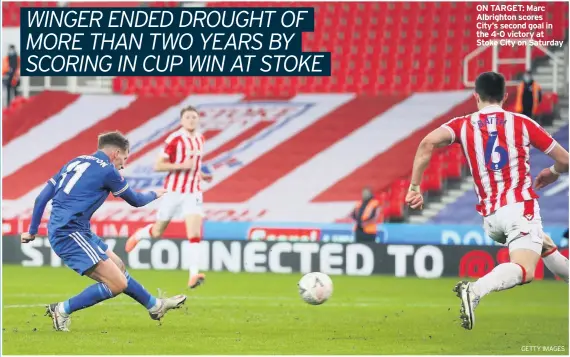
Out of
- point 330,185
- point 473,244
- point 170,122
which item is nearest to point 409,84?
point 330,185

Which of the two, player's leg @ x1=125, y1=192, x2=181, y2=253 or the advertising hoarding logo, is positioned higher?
the advertising hoarding logo

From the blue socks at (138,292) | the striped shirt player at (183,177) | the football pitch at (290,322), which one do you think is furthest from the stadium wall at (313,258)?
the blue socks at (138,292)

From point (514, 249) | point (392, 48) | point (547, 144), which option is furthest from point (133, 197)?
point (392, 48)

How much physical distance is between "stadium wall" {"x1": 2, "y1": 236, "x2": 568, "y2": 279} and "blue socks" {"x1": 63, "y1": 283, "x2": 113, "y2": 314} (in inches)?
304

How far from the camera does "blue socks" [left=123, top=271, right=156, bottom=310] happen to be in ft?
29.0

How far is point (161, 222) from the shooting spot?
1252 cm

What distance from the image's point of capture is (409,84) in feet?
73.7

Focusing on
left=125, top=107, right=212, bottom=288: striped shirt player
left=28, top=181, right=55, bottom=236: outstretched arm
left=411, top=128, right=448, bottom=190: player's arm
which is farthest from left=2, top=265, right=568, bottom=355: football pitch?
left=411, top=128, right=448, bottom=190: player's arm

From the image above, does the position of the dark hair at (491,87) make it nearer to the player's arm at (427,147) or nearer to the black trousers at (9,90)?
the player's arm at (427,147)

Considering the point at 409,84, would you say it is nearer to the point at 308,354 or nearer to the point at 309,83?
the point at 309,83

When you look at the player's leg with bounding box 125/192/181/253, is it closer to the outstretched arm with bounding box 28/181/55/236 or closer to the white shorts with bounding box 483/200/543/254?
the outstretched arm with bounding box 28/181/55/236

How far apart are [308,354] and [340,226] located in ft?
33.2

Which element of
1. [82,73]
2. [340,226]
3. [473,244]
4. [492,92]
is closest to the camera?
[492,92]

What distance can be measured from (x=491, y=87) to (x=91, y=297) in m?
3.43
